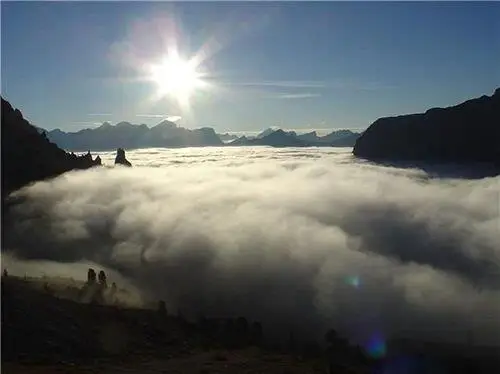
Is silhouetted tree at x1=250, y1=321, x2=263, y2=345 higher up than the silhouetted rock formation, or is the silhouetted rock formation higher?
the silhouetted rock formation

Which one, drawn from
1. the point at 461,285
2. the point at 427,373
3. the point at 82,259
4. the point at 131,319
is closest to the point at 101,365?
the point at 131,319

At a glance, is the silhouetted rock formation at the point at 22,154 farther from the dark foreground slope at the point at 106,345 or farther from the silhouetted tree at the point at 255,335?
the dark foreground slope at the point at 106,345

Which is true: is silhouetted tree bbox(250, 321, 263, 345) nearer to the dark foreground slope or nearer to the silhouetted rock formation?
the dark foreground slope

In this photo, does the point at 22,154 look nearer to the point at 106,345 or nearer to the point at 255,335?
the point at 255,335

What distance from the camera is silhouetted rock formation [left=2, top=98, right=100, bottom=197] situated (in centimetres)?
16262

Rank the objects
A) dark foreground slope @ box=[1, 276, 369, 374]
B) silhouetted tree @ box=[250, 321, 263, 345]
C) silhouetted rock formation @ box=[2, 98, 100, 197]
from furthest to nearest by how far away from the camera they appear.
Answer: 1. silhouetted rock formation @ box=[2, 98, 100, 197]
2. silhouetted tree @ box=[250, 321, 263, 345]
3. dark foreground slope @ box=[1, 276, 369, 374]

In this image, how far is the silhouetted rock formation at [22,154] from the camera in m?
163

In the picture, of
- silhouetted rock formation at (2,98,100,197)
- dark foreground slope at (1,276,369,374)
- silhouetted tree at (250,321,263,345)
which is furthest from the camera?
silhouetted rock formation at (2,98,100,197)

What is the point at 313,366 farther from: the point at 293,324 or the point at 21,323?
the point at 293,324

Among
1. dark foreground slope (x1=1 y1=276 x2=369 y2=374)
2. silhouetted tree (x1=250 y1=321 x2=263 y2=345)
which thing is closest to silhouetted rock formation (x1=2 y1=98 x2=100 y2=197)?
silhouetted tree (x1=250 y1=321 x2=263 y2=345)

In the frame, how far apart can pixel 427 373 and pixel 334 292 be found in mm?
67772

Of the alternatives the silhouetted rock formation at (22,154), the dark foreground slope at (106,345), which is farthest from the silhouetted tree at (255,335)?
the silhouetted rock formation at (22,154)

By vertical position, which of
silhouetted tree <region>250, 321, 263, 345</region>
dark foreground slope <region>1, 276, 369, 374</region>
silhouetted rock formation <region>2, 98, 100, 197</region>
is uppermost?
silhouetted rock formation <region>2, 98, 100, 197</region>

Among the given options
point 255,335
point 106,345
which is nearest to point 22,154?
point 255,335
